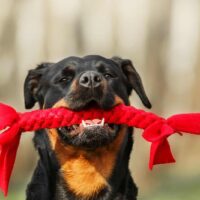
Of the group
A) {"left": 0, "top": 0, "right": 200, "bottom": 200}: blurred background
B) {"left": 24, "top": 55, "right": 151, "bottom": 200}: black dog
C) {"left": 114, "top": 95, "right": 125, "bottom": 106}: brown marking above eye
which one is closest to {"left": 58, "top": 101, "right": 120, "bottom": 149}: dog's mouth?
{"left": 24, "top": 55, "right": 151, "bottom": 200}: black dog

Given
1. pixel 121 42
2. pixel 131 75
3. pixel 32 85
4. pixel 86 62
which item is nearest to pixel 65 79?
pixel 86 62

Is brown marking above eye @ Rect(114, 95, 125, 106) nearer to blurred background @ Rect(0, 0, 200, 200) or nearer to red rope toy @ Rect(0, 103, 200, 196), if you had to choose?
red rope toy @ Rect(0, 103, 200, 196)

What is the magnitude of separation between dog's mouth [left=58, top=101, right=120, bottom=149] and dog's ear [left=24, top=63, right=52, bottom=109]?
394mm

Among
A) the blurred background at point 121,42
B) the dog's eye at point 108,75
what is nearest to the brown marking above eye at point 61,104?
the dog's eye at point 108,75

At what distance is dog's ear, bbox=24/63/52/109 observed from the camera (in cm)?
299

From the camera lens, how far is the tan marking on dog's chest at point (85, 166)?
276 centimetres

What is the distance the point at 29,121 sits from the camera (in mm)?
2566

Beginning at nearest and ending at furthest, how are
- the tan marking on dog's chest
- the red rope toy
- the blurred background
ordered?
the red rope toy
the tan marking on dog's chest
the blurred background

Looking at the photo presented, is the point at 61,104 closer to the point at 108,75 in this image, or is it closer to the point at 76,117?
the point at 76,117

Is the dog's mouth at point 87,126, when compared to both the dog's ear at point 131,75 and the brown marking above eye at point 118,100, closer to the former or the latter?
the brown marking above eye at point 118,100

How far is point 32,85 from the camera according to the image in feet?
9.86

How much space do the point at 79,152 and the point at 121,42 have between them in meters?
2.08

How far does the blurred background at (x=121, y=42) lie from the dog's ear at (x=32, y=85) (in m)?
1.62

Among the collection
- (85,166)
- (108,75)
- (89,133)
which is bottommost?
(85,166)
